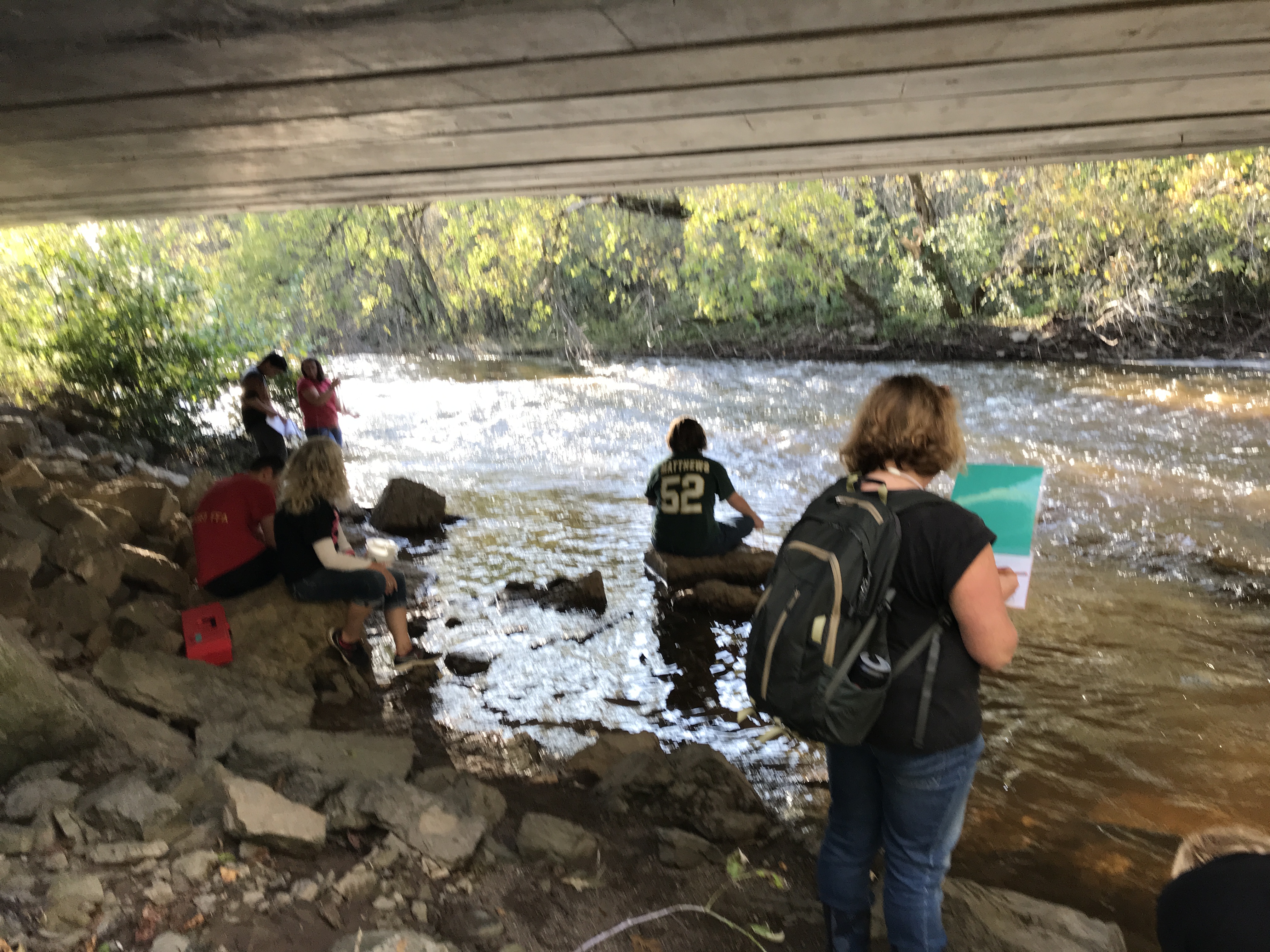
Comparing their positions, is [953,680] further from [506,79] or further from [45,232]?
[45,232]

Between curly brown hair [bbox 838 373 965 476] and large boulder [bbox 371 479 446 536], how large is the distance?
21.8 ft

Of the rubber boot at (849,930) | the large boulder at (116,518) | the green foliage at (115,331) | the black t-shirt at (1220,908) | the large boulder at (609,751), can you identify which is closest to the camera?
the black t-shirt at (1220,908)

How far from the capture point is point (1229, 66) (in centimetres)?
354

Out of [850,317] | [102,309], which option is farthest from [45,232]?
[850,317]

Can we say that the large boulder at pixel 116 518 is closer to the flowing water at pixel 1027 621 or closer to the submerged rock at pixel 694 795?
the flowing water at pixel 1027 621

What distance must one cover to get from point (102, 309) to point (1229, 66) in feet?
37.7

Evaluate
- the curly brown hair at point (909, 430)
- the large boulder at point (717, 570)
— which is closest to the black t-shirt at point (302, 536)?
the large boulder at point (717, 570)

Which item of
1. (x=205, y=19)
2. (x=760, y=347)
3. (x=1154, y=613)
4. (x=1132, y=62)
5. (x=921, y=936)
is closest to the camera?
(x=921, y=936)

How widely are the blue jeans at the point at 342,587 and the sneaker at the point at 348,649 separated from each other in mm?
206

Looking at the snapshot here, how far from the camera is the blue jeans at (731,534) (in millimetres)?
6270

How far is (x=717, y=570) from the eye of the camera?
6.24 meters

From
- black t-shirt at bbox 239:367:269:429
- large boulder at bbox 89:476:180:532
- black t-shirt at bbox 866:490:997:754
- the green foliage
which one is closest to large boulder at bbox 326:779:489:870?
black t-shirt at bbox 866:490:997:754

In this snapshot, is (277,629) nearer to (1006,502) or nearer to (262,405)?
(1006,502)

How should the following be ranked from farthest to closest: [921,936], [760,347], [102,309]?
[760,347]
[102,309]
[921,936]
